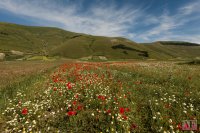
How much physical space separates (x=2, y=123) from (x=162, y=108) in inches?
229

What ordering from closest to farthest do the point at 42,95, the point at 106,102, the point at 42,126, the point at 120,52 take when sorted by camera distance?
the point at 42,126
the point at 106,102
the point at 42,95
the point at 120,52

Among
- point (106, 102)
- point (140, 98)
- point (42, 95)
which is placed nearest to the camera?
point (106, 102)

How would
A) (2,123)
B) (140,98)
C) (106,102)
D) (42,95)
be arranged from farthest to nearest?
(42,95) → (140,98) → (106,102) → (2,123)

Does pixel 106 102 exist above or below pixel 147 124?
above

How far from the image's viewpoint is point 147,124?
4.80 m

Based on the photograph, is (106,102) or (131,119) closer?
(131,119)

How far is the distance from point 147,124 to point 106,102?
5.71 feet

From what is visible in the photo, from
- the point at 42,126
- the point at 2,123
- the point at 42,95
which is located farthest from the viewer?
the point at 42,95

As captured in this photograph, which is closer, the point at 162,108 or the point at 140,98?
the point at 162,108

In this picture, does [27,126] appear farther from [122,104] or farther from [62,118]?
[122,104]

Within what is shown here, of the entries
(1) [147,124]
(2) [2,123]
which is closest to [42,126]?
(2) [2,123]

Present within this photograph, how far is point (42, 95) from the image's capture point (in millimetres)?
7449

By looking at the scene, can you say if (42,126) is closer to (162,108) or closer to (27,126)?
(27,126)

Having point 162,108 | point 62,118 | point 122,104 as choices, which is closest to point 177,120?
point 162,108
